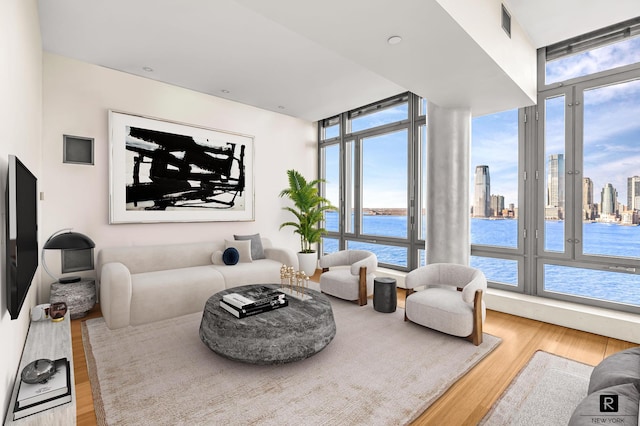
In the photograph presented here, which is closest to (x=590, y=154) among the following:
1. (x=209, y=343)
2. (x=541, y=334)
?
(x=541, y=334)

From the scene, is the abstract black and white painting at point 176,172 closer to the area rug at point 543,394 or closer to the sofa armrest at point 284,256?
the sofa armrest at point 284,256

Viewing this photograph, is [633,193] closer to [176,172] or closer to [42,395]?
[42,395]

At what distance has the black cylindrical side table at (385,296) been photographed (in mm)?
3770

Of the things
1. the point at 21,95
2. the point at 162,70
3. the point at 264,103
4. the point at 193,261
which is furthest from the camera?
the point at 264,103

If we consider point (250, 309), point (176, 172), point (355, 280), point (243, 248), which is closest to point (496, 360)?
point (355, 280)

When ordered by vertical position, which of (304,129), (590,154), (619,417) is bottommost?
(619,417)

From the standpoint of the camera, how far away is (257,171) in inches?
220

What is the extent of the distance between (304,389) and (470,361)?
145cm

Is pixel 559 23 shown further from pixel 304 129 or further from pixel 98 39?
pixel 98 39

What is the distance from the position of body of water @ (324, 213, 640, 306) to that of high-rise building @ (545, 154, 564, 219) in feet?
0.47

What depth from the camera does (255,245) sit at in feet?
16.4

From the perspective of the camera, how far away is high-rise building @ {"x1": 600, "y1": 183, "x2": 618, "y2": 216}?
3.32 metres

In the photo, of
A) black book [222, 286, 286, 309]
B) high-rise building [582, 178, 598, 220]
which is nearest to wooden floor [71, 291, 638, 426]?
black book [222, 286, 286, 309]

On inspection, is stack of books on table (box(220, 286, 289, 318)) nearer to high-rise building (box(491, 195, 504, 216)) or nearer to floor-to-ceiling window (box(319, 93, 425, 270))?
floor-to-ceiling window (box(319, 93, 425, 270))
